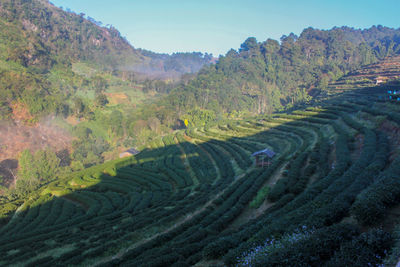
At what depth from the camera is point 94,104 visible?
9831cm

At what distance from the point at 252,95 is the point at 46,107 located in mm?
79330

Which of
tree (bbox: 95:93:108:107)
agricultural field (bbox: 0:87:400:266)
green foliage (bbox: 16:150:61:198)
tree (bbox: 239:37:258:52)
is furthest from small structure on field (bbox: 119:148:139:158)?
tree (bbox: 239:37:258:52)

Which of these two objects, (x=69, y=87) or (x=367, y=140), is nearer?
(x=367, y=140)

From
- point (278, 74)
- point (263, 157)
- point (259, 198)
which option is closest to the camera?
point (259, 198)

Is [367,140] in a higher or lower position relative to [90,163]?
higher

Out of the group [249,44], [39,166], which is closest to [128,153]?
[39,166]

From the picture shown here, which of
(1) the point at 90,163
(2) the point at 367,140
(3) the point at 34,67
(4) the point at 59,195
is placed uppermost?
(3) the point at 34,67

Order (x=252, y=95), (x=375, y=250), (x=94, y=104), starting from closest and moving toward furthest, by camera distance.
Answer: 1. (x=375, y=250)
2. (x=94, y=104)
3. (x=252, y=95)

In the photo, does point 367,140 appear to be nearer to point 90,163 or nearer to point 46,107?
point 90,163

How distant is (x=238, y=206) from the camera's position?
18.9 m

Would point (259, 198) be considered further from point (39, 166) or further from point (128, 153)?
point (39, 166)

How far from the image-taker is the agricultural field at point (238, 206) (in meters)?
8.42

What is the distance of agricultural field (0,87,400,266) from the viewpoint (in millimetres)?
8422

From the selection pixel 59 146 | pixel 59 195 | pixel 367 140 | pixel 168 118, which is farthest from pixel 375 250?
pixel 168 118
